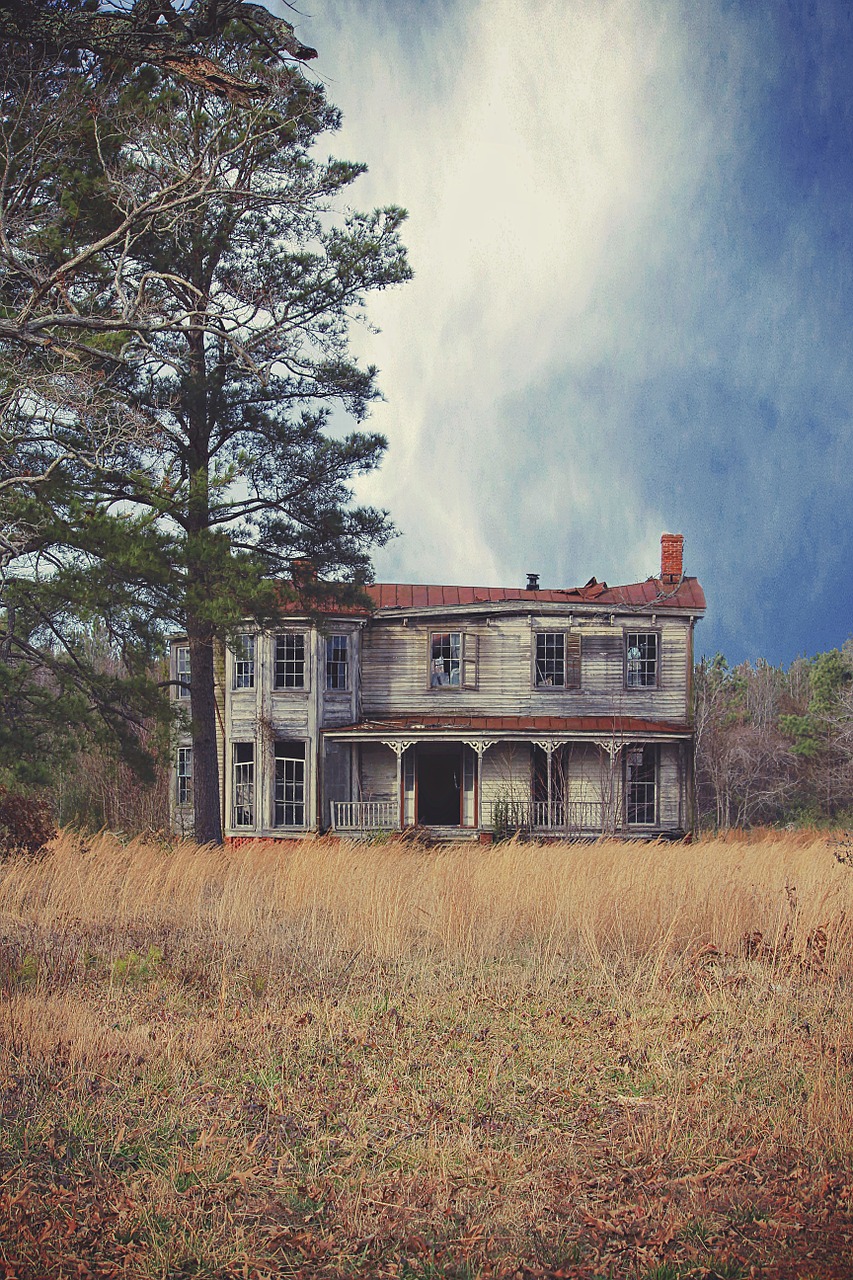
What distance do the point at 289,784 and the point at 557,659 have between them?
7.33 m

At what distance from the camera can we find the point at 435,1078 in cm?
647

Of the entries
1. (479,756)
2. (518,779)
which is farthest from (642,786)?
(479,756)

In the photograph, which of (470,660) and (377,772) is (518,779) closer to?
(470,660)

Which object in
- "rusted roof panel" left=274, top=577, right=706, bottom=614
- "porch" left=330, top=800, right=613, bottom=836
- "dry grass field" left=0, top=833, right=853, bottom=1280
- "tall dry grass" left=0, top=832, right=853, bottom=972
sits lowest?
"porch" left=330, top=800, right=613, bottom=836

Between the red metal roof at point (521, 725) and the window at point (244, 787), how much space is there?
2258 mm

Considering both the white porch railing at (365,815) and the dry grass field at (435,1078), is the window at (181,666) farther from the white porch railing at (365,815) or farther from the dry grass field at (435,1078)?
→ the dry grass field at (435,1078)

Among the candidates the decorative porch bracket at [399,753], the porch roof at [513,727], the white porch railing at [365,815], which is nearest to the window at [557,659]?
the porch roof at [513,727]

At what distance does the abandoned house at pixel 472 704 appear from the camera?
28.2m

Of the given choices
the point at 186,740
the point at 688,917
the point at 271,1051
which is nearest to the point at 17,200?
the point at 271,1051

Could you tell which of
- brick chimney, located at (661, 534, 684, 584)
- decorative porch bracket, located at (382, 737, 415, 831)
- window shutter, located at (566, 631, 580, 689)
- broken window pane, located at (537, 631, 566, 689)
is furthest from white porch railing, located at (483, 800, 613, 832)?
brick chimney, located at (661, 534, 684, 584)

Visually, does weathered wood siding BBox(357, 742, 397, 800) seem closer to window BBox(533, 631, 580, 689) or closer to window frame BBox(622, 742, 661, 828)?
window BBox(533, 631, 580, 689)

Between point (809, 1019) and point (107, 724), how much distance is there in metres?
13.5

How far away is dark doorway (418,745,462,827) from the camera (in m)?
31.3

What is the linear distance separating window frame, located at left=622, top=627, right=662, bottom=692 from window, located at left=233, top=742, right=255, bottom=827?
31.0 ft
